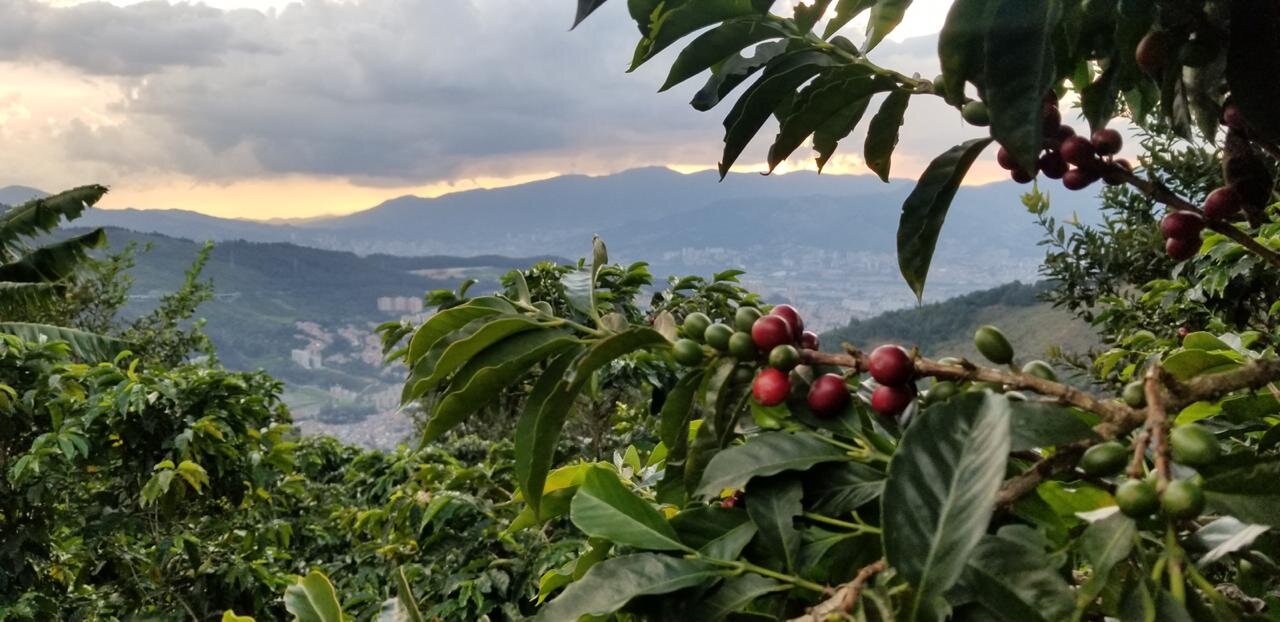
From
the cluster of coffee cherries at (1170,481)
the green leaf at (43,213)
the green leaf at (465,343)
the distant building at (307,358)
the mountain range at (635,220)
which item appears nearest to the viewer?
the cluster of coffee cherries at (1170,481)

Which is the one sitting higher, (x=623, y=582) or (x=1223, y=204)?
(x=1223, y=204)

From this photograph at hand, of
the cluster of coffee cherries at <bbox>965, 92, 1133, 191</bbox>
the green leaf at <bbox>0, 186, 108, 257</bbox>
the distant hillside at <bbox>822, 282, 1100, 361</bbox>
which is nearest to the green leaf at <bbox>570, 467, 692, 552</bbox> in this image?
the cluster of coffee cherries at <bbox>965, 92, 1133, 191</bbox>

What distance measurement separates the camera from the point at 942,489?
34 cm

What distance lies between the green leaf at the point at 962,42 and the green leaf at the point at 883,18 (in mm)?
229

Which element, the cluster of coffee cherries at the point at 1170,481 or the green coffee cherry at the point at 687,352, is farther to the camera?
the green coffee cherry at the point at 687,352

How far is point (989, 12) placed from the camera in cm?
38

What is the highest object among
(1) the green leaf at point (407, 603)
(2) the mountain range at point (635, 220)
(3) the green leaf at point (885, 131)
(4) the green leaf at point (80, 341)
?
(2) the mountain range at point (635, 220)

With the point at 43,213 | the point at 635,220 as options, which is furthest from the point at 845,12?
the point at 635,220

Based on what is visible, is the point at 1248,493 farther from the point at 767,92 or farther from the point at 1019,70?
the point at 767,92

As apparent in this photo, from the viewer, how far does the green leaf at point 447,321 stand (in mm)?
569

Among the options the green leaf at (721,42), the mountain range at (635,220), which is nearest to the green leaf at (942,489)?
the green leaf at (721,42)

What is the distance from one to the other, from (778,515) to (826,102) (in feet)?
1.02

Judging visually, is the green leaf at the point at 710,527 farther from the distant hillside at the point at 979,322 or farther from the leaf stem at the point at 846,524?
the distant hillside at the point at 979,322

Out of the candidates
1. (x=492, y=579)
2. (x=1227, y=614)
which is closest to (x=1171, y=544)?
(x=1227, y=614)
